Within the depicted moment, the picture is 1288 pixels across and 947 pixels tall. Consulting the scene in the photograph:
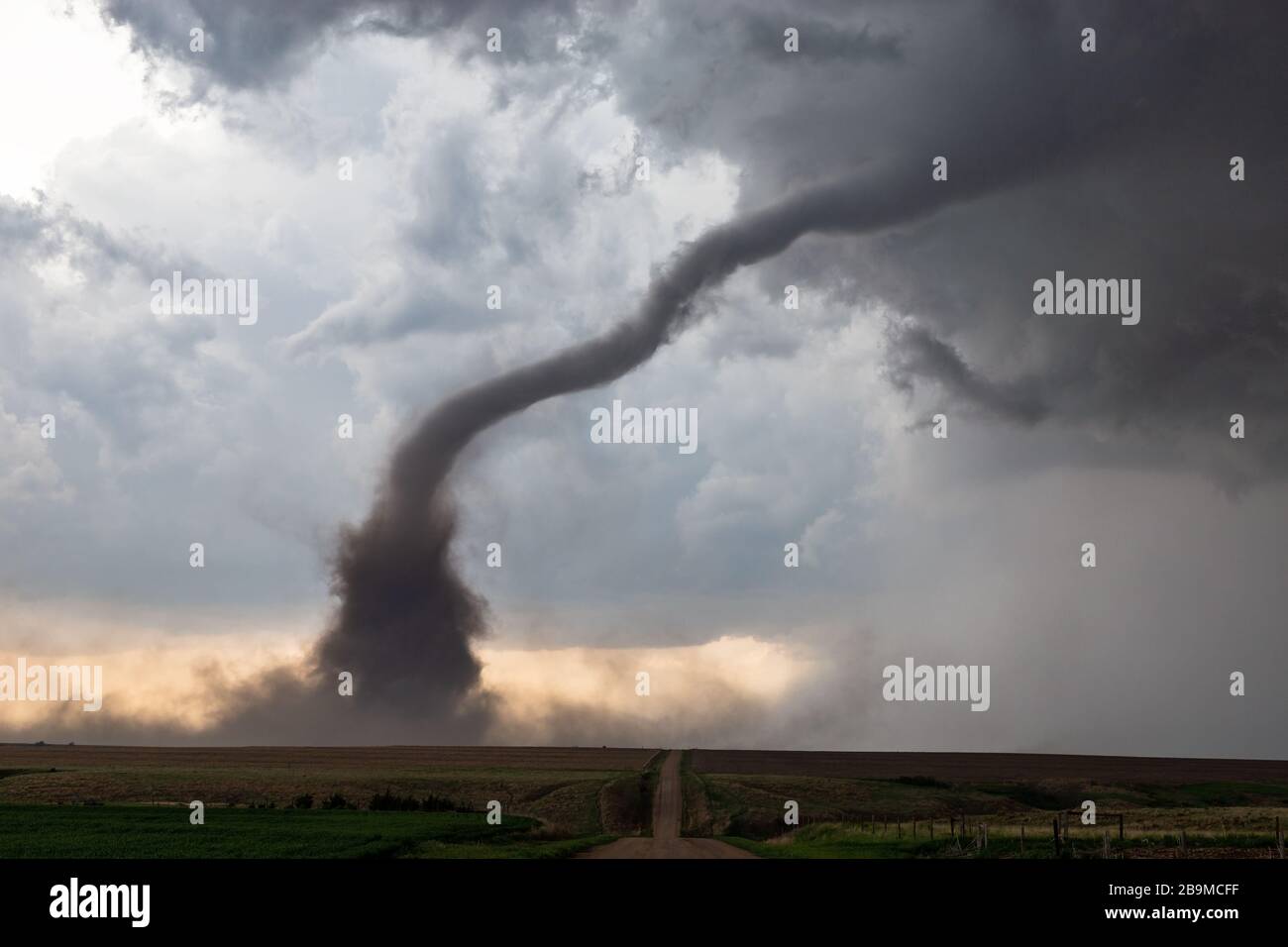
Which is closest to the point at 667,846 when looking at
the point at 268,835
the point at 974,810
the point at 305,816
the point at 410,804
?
the point at 268,835

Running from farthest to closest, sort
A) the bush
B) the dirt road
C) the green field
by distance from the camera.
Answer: the bush, the dirt road, the green field

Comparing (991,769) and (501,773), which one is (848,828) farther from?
(991,769)

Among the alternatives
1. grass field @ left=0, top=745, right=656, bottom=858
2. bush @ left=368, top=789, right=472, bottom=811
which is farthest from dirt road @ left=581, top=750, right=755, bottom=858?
bush @ left=368, top=789, right=472, bottom=811

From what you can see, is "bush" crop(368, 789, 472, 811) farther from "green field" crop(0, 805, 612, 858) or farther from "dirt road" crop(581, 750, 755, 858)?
"dirt road" crop(581, 750, 755, 858)

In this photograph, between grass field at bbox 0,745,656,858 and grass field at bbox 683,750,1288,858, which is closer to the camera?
grass field at bbox 683,750,1288,858

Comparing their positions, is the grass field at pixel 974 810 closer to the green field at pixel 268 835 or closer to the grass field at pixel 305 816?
the grass field at pixel 305 816

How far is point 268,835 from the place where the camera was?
71.6 metres

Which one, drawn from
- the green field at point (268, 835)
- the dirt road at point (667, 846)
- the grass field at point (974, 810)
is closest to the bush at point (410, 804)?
the green field at point (268, 835)

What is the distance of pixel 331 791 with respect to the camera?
114125 mm

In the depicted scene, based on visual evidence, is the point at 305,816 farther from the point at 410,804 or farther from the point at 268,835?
the point at 410,804

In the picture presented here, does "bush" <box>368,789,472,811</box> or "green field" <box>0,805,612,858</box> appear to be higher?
"green field" <box>0,805,612,858</box>

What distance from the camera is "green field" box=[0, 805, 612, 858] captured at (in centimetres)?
6309
